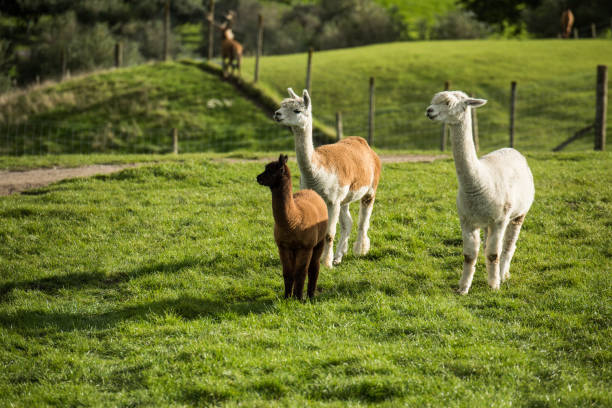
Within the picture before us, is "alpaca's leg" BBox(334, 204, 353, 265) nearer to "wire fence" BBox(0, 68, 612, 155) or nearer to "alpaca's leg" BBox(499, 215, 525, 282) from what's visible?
"alpaca's leg" BBox(499, 215, 525, 282)

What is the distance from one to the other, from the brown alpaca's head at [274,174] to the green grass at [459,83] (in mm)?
21074

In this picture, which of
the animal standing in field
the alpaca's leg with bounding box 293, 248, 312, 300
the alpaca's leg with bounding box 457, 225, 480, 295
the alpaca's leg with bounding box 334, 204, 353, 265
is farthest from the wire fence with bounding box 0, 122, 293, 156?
the alpaca's leg with bounding box 457, 225, 480, 295

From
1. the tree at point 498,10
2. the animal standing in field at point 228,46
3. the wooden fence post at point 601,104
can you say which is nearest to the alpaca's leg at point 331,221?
the wooden fence post at point 601,104

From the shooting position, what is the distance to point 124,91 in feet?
103

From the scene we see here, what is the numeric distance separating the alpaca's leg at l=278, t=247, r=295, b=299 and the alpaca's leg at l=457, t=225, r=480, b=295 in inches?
88.1

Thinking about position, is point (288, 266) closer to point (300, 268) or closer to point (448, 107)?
point (300, 268)

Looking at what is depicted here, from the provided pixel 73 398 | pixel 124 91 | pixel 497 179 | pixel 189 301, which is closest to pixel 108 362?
pixel 73 398

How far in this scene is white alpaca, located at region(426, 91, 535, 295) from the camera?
23.4 ft

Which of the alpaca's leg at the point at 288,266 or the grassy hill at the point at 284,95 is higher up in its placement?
the grassy hill at the point at 284,95

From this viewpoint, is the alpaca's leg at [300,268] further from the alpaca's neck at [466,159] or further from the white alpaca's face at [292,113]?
the alpaca's neck at [466,159]

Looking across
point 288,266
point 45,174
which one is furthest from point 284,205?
point 45,174

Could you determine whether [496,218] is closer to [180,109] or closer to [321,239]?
[321,239]

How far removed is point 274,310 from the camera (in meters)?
7.29

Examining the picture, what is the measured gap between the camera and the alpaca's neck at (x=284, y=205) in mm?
6816
